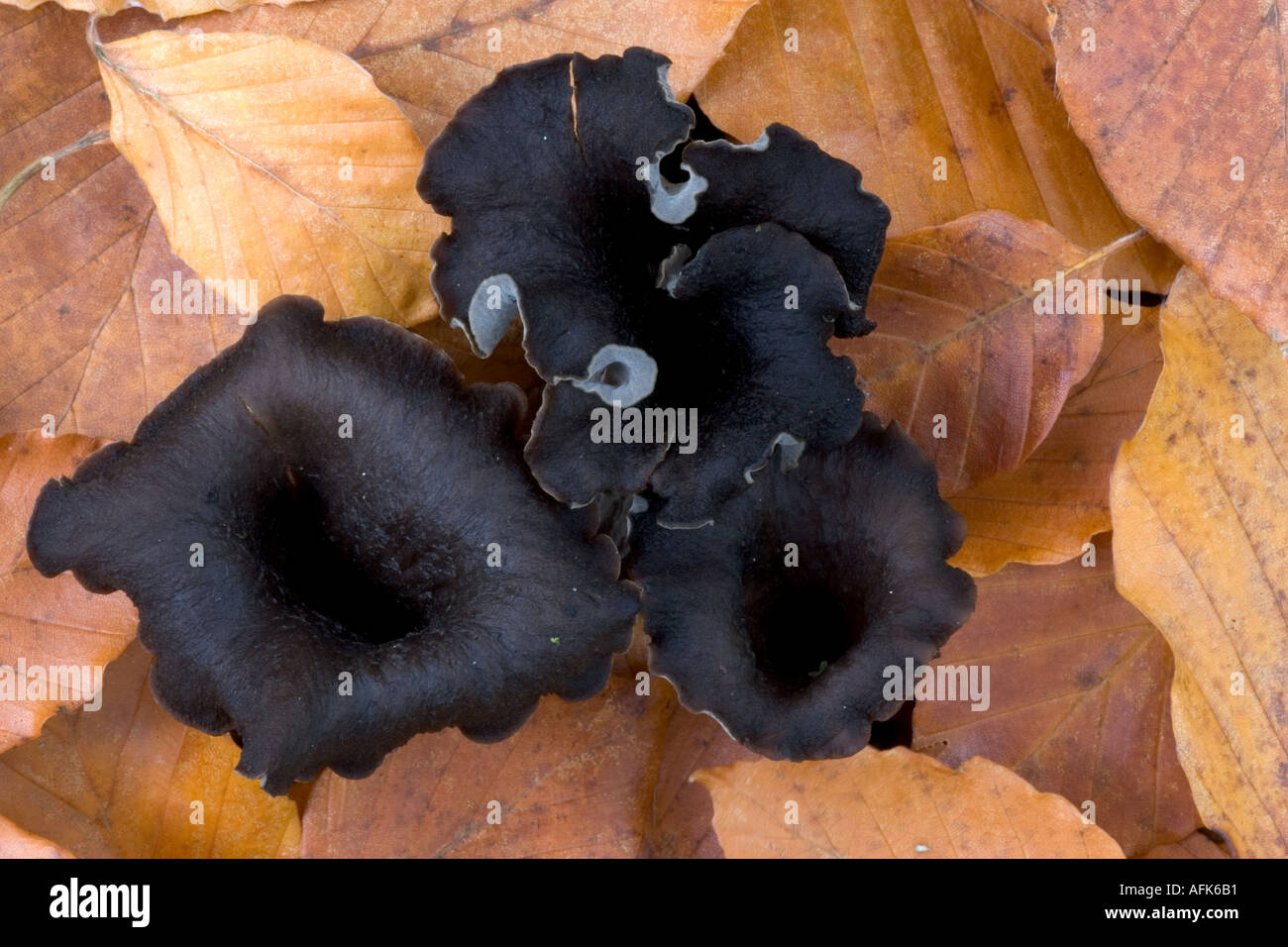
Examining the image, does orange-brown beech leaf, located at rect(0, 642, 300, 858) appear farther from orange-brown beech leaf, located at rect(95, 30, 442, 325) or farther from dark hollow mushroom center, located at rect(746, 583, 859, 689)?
dark hollow mushroom center, located at rect(746, 583, 859, 689)

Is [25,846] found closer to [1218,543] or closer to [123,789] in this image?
[123,789]

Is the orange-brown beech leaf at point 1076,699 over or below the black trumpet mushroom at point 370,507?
below

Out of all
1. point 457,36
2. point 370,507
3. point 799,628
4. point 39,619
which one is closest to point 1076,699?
point 799,628

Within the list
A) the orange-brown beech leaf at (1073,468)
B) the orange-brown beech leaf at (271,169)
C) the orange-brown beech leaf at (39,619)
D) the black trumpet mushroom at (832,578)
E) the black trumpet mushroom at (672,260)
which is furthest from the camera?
the orange-brown beech leaf at (1073,468)

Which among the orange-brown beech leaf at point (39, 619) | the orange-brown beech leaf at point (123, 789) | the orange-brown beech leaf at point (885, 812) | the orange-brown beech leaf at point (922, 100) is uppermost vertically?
the orange-brown beech leaf at point (922, 100)

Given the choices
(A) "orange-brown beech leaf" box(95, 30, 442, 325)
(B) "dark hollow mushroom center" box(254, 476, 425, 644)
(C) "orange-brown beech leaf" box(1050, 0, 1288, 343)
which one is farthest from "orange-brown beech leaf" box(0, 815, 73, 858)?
(C) "orange-brown beech leaf" box(1050, 0, 1288, 343)

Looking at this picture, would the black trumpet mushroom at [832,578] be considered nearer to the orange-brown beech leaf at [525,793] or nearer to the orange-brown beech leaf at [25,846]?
the orange-brown beech leaf at [525,793]

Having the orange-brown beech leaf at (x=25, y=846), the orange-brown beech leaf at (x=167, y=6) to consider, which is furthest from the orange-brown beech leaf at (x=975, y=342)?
the orange-brown beech leaf at (x=25, y=846)

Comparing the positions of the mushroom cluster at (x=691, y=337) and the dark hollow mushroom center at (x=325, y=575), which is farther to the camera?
the dark hollow mushroom center at (x=325, y=575)
